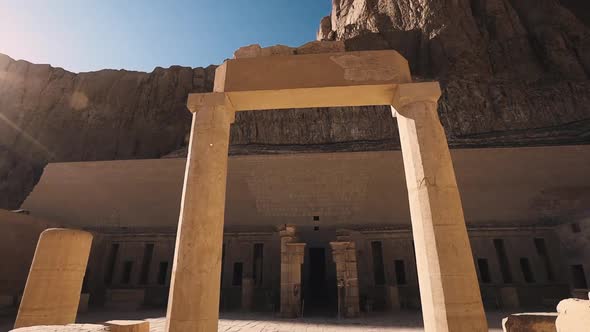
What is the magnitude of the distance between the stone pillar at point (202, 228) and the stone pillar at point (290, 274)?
8535 mm

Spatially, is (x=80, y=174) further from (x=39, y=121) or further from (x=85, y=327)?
(x=85, y=327)

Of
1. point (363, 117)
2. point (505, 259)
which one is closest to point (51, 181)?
point (363, 117)

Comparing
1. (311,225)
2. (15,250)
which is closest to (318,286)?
(311,225)

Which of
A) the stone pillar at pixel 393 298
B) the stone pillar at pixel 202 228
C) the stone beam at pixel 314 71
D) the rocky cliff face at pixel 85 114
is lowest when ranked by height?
the stone pillar at pixel 393 298

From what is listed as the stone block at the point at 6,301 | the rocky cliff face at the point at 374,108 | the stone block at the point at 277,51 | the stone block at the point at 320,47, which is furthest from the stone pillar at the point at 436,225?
the rocky cliff face at the point at 374,108

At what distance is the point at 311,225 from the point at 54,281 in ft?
40.6

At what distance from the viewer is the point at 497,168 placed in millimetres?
17984

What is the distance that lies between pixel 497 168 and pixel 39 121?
4125 cm

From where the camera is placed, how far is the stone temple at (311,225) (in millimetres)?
4219

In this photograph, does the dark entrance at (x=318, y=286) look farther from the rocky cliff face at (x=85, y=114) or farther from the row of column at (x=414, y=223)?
the rocky cliff face at (x=85, y=114)

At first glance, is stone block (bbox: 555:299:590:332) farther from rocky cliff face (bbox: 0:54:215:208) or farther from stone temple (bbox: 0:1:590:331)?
rocky cliff face (bbox: 0:54:215:208)

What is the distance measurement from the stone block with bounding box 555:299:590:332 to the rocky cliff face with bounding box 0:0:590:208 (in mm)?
25465

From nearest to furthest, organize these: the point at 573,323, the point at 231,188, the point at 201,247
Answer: the point at 573,323, the point at 201,247, the point at 231,188

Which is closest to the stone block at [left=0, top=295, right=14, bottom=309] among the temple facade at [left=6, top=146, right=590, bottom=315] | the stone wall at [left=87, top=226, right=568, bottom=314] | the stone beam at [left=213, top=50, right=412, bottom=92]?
the temple facade at [left=6, top=146, right=590, bottom=315]
